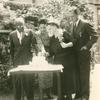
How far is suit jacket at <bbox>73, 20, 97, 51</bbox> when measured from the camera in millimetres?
6109

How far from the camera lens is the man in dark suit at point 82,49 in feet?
19.8

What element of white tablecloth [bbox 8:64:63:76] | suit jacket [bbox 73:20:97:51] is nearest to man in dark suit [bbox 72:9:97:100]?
suit jacket [bbox 73:20:97:51]

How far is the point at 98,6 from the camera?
64.5ft

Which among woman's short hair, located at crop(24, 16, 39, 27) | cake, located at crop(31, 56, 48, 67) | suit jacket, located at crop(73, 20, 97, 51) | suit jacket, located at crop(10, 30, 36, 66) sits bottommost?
woman's short hair, located at crop(24, 16, 39, 27)

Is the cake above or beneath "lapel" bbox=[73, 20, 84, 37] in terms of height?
beneath

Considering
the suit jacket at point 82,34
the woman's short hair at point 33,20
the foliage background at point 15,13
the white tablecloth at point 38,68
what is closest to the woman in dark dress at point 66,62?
the suit jacket at point 82,34

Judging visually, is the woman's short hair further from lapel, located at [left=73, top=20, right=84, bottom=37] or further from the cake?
lapel, located at [left=73, top=20, right=84, bottom=37]

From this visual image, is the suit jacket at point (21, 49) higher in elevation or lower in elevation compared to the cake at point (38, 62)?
higher

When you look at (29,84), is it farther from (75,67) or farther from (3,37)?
(3,37)

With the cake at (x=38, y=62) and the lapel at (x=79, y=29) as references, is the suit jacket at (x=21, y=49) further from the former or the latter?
the lapel at (x=79, y=29)

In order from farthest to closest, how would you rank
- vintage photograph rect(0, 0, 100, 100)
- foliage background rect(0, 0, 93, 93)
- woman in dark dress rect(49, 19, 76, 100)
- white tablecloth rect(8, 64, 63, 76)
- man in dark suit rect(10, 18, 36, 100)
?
foliage background rect(0, 0, 93, 93) < man in dark suit rect(10, 18, 36, 100) < woman in dark dress rect(49, 19, 76, 100) < vintage photograph rect(0, 0, 100, 100) < white tablecloth rect(8, 64, 63, 76)

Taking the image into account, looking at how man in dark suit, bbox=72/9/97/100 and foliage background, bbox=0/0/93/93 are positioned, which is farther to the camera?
foliage background, bbox=0/0/93/93

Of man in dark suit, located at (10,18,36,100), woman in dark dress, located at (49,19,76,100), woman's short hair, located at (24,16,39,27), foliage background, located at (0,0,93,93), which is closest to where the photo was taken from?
woman in dark dress, located at (49,19,76,100)

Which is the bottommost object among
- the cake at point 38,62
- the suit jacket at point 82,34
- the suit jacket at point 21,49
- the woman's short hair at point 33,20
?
the woman's short hair at point 33,20
